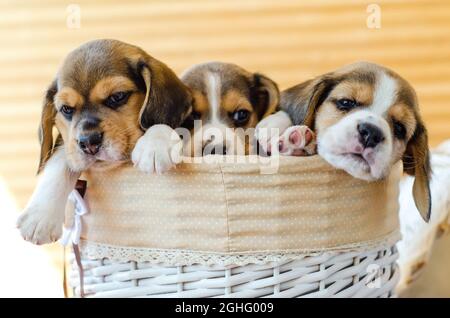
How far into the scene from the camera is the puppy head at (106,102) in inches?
42.4

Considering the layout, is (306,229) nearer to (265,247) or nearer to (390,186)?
(265,247)

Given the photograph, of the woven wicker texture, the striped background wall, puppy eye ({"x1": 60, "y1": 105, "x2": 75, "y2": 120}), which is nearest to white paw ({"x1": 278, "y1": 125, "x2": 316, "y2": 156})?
the woven wicker texture

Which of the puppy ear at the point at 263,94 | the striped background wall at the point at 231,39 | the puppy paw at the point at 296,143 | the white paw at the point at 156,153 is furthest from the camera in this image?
the striped background wall at the point at 231,39

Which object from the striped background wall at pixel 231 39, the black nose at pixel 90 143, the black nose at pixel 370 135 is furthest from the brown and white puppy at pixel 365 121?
the striped background wall at pixel 231 39

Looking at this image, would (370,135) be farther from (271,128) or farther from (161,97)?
(161,97)

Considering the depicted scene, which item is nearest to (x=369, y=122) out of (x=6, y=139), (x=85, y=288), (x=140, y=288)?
(x=140, y=288)

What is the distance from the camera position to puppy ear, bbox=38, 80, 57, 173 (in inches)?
47.8

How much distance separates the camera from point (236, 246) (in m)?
1.01

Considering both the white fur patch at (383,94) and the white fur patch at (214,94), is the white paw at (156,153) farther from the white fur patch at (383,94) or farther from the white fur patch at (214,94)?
the white fur patch at (383,94)

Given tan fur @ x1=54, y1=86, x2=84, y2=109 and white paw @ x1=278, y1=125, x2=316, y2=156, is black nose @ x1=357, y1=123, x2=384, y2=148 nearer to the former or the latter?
white paw @ x1=278, y1=125, x2=316, y2=156

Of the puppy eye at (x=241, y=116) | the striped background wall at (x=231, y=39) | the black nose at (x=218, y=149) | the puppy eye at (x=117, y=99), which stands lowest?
the black nose at (x=218, y=149)

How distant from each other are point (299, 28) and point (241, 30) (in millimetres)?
200

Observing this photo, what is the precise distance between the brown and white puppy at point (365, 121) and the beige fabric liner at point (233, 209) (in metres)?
0.05

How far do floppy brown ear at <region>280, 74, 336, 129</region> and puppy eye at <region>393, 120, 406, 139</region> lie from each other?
0.17 meters
